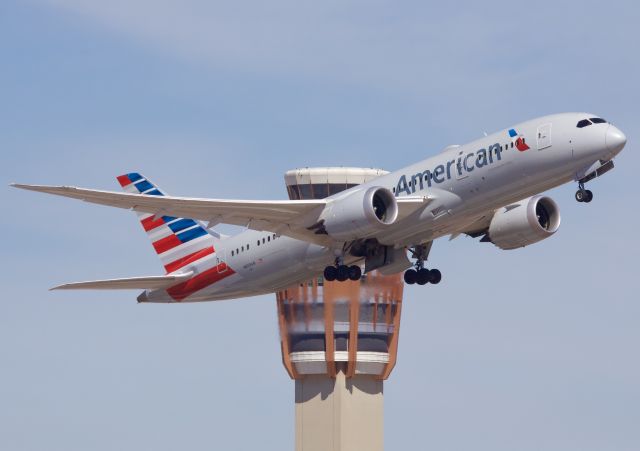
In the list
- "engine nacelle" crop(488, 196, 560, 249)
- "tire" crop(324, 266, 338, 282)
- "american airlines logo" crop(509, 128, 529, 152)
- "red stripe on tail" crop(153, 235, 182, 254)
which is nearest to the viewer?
"american airlines logo" crop(509, 128, 529, 152)

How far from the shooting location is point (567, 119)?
59.6 meters

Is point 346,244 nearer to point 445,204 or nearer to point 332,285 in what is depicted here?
point 445,204

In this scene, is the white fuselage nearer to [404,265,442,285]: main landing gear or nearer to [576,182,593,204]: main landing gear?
[576,182,593,204]: main landing gear

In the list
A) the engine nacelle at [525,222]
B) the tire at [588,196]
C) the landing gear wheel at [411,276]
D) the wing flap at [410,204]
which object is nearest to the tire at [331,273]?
the wing flap at [410,204]

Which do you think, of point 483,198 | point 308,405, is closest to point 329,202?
point 483,198

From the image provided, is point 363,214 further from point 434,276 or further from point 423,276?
point 434,276

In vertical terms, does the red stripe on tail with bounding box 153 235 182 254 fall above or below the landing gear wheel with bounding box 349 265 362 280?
above

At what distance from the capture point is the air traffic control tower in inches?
4309

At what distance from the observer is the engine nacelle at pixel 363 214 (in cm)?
6125

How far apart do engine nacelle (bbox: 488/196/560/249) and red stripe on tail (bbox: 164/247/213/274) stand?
41.5ft

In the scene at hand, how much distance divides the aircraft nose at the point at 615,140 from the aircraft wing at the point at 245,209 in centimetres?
719

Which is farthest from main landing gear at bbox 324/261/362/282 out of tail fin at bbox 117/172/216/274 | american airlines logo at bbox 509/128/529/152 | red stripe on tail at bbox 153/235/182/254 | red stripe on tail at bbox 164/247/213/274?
red stripe on tail at bbox 153/235/182/254

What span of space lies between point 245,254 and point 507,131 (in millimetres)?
13419

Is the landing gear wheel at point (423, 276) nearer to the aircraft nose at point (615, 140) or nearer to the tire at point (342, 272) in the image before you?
the tire at point (342, 272)
